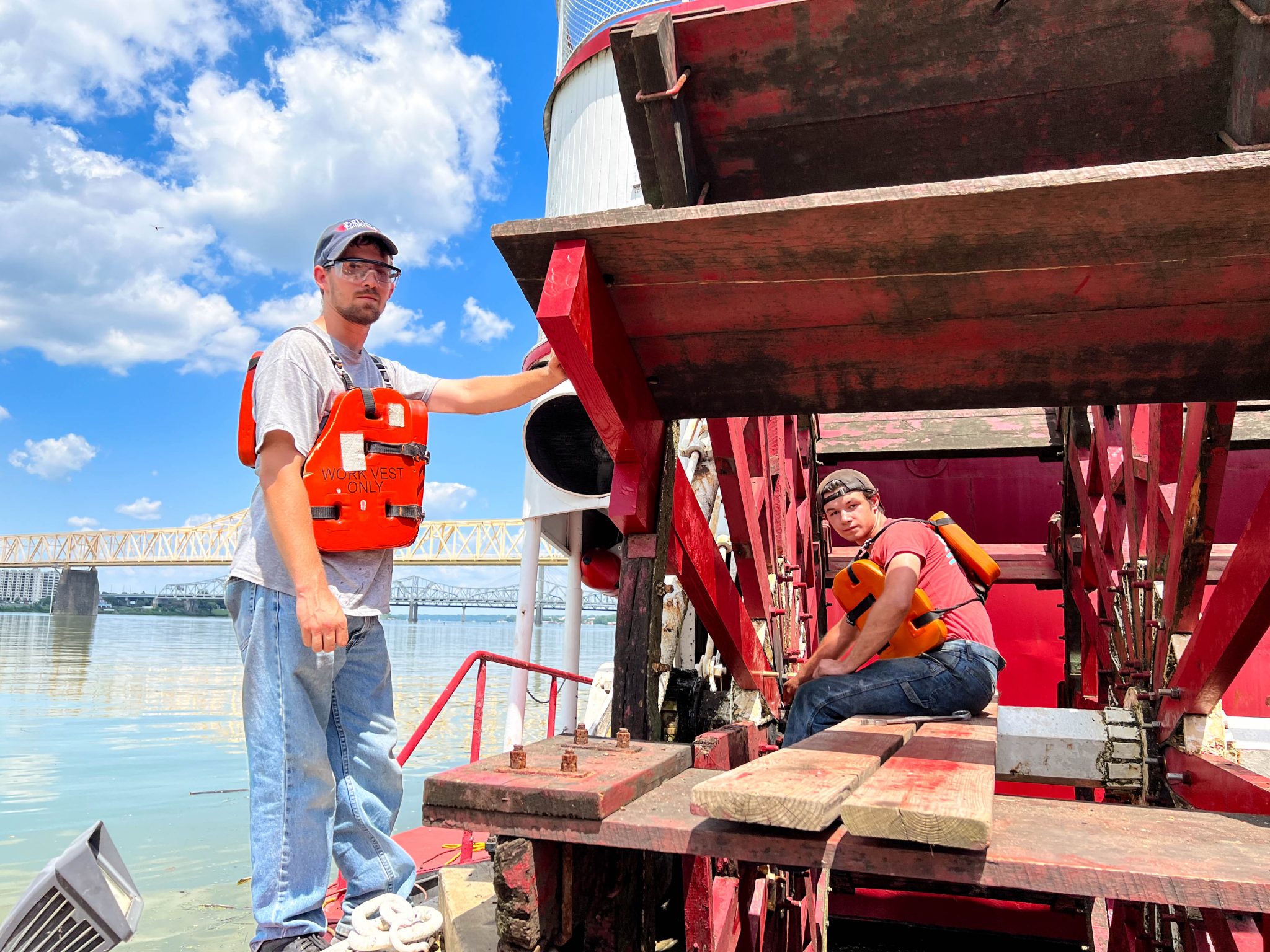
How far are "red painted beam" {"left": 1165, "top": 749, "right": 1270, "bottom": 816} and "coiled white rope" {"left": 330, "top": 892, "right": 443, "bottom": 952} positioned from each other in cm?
222

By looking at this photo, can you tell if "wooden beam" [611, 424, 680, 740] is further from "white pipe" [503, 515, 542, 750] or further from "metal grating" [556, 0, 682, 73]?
"metal grating" [556, 0, 682, 73]

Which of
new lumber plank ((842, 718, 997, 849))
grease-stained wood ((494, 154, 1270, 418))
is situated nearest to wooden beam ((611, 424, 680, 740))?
grease-stained wood ((494, 154, 1270, 418))

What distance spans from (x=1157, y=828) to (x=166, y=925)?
654 centimetres

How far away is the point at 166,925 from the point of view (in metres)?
6.29

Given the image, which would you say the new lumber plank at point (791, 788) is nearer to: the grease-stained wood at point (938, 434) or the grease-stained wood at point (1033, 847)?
the grease-stained wood at point (1033, 847)

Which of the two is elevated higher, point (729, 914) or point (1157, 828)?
point (1157, 828)

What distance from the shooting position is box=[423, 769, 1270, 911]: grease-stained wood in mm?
1598

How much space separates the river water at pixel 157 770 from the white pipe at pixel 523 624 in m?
1.44

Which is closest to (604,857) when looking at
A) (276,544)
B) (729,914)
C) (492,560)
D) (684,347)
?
(729,914)

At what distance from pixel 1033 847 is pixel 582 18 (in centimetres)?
1358

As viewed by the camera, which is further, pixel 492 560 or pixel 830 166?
pixel 492 560

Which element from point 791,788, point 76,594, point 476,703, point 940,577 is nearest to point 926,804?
point 791,788

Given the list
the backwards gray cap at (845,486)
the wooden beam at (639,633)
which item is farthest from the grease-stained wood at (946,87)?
the wooden beam at (639,633)

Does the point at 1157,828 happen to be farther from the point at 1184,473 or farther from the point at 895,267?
the point at 1184,473
